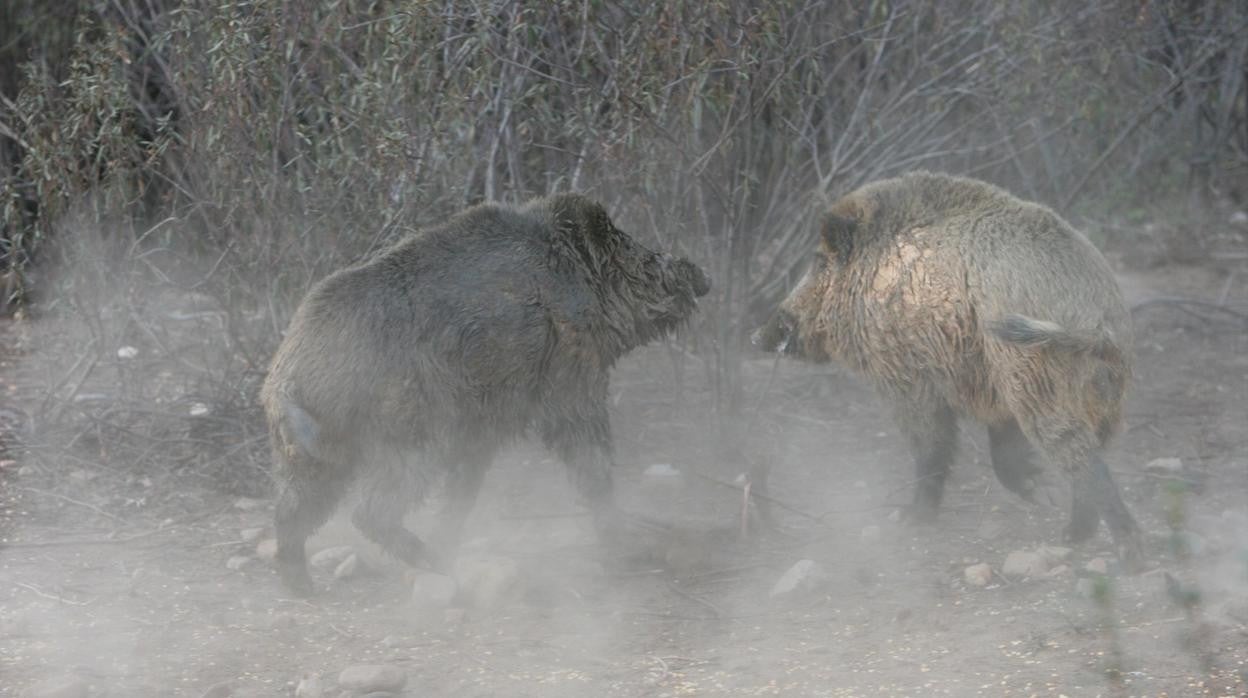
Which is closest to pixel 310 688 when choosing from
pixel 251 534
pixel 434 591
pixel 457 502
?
pixel 434 591

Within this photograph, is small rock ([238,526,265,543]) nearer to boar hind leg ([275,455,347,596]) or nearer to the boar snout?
boar hind leg ([275,455,347,596])

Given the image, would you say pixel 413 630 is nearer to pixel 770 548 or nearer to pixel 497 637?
pixel 497 637

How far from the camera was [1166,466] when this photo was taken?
712cm

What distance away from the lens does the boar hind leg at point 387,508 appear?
5.50m

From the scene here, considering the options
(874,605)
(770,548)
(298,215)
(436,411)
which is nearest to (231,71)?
(298,215)

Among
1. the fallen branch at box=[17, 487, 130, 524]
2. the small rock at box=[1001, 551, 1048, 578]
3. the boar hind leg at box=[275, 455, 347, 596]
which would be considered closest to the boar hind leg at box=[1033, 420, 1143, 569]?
the small rock at box=[1001, 551, 1048, 578]

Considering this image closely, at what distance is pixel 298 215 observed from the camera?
6.96 m

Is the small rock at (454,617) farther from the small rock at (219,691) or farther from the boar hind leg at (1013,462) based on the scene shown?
the boar hind leg at (1013,462)

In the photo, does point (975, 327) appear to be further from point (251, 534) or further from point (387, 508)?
point (251, 534)

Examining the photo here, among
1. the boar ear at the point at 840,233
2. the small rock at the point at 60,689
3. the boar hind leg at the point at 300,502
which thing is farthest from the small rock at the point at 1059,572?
the small rock at the point at 60,689

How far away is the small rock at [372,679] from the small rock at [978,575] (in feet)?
7.46

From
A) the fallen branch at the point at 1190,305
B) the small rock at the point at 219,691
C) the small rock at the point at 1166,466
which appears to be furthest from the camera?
the fallen branch at the point at 1190,305

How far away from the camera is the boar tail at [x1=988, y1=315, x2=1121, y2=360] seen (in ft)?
17.5

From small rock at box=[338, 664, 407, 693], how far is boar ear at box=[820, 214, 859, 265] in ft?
9.21
